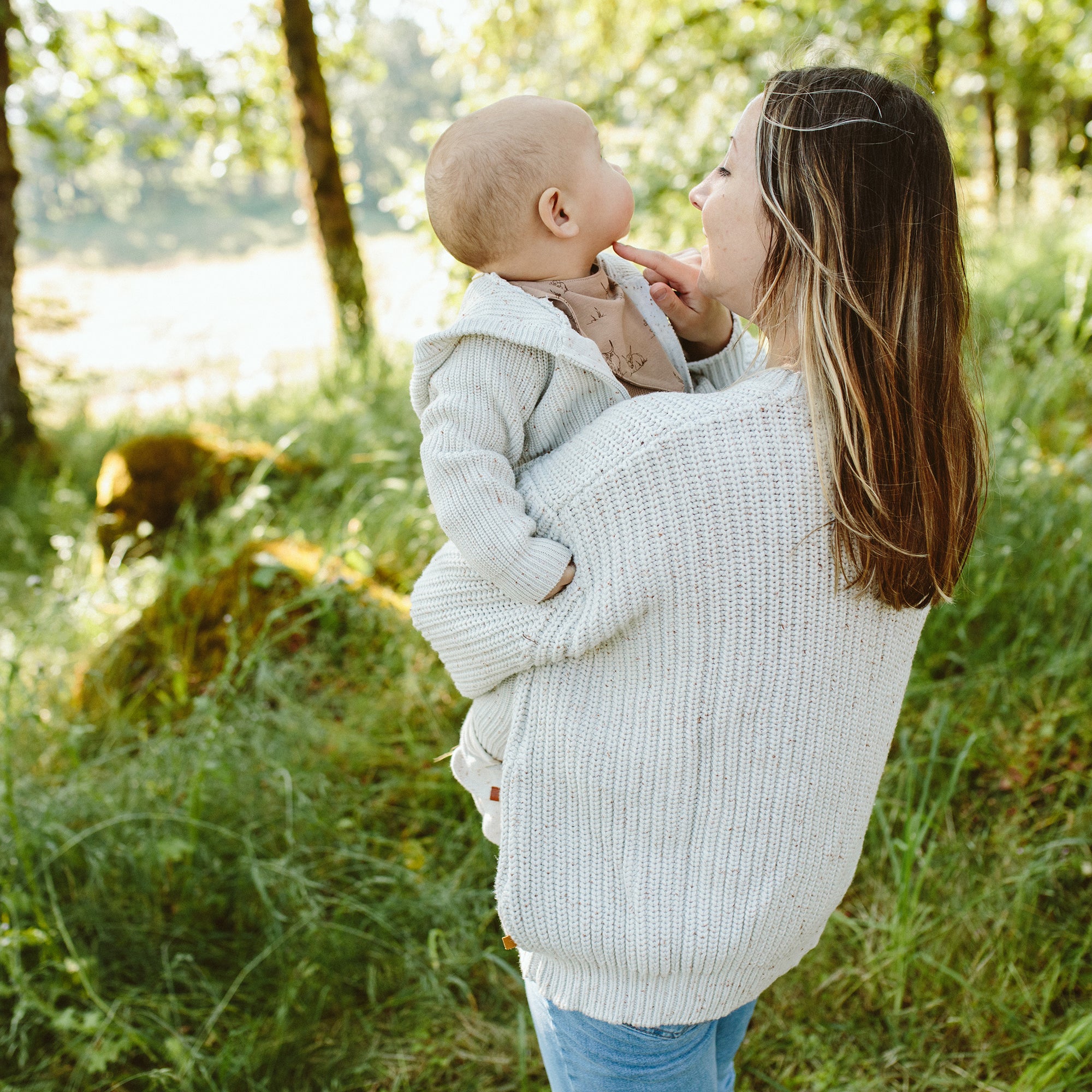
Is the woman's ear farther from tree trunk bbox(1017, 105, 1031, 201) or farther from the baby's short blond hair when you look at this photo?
tree trunk bbox(1017, 105, 1031, 201)

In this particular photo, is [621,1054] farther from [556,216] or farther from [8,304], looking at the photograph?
[8,304]

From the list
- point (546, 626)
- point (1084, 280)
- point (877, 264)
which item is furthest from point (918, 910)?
point (1084, 280)

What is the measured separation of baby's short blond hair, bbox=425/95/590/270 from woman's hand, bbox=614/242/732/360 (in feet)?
0.65

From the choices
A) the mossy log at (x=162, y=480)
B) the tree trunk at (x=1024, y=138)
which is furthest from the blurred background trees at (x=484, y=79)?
the mossy log at (x=162, y=480)

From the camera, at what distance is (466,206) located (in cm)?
131

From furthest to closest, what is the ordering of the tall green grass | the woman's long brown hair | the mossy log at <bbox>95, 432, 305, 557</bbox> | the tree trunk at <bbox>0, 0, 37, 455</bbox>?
the tree trunk at <bbox>0, 0, 37, 455</bbox> < the mossy log at <bbox>95, 432, 305, 557</bbox> < the tall green grass < the woman's long brown hair

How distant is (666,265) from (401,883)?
1710 mm

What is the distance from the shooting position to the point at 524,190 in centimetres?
130

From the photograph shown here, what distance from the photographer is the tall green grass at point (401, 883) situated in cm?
204

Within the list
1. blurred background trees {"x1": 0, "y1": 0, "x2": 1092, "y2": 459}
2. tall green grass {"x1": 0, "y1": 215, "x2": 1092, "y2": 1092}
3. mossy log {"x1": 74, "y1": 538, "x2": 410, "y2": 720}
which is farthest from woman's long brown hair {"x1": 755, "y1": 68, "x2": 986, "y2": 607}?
blurred background trees {"x1": 0, "y1": 0, "x2": 1092, "y2": 459}

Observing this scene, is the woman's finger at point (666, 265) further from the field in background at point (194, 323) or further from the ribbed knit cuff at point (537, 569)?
the field in background at point (194, 323)

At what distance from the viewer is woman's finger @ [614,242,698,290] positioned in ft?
4.71

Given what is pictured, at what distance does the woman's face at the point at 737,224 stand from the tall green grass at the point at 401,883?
504 millimetres

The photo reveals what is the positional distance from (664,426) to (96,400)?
11.2 metres
